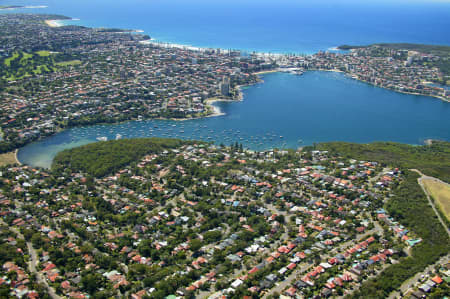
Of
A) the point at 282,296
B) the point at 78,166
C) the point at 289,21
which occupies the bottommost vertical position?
the point at 282,296

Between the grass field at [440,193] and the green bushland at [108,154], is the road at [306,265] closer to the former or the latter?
the grass field at [440,193]

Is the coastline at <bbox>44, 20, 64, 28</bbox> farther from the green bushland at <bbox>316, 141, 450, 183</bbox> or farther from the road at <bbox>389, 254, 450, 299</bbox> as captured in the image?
the road at <bbox>389, 254, 450, 299</bbox>

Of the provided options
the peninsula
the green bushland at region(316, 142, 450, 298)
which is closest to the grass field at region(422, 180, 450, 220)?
the green bushland at region(316, 142, 450, 298)

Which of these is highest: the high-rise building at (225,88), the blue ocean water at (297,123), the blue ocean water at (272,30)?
the blue ocean water at (272,30)

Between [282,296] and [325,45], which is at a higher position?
[325,45]

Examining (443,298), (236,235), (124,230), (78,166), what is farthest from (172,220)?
(443,298)

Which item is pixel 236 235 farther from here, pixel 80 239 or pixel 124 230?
pixel 80 239

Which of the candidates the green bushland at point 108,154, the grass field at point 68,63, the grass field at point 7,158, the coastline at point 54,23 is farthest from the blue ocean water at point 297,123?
the coastline at point 54,23
